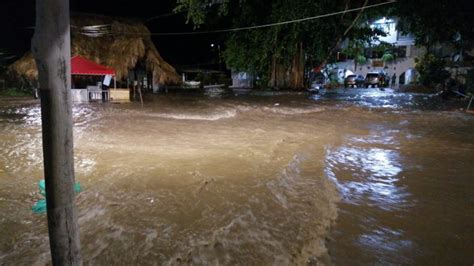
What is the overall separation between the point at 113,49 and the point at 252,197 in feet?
65.4

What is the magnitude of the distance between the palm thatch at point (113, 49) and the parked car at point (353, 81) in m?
25.7

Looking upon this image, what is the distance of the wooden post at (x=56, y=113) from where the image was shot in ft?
6.95

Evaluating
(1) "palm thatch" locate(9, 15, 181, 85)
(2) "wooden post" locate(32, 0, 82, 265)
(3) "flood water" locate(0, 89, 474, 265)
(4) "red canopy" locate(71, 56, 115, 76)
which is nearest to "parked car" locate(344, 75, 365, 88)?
(1) "palm thatch" locate(9, 15, 181, 85)

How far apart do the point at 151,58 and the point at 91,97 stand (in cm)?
488

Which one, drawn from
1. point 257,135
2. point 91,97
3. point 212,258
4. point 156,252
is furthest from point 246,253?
point 91,97

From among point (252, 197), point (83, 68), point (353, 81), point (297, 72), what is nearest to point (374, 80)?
point (353, 81)

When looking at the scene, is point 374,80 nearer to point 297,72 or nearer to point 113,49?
point 297,72

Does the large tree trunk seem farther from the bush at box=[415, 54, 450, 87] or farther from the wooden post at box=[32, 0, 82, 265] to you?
the wooden post at box=[32, 0, 82, 265]

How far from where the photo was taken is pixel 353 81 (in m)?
43.8

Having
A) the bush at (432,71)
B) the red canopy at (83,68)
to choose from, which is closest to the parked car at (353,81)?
the bush at (432,71)

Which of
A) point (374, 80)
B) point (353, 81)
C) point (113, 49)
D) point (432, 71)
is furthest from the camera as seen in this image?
point (353, 81)

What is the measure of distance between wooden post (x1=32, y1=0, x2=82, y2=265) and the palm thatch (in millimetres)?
20338

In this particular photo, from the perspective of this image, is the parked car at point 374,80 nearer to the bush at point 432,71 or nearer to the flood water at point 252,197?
the bush at point 432,71

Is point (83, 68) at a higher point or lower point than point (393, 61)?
lower
